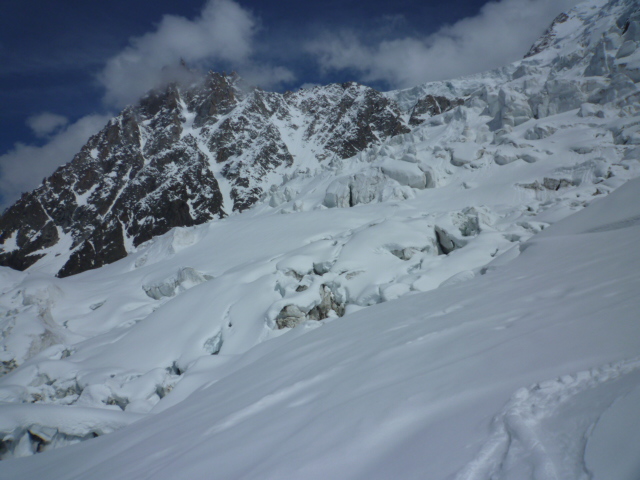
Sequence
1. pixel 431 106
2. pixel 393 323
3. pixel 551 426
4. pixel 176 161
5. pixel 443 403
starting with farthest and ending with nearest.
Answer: pixel 176 161
pixel 431 106
pixel 393 323
pixel 443 403
pixel 551 426

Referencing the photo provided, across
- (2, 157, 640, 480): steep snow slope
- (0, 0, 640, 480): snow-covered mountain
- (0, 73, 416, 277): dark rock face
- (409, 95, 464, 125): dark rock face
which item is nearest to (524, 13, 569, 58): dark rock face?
(409, 95, 464, 125): dark rock face

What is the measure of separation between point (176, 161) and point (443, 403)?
4270 inches

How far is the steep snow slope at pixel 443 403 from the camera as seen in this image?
136 centimetres

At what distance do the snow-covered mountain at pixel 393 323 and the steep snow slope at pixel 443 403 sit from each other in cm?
2

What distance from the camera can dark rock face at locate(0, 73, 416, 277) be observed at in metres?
88.7

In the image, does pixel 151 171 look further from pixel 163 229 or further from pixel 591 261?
pixel 591 261

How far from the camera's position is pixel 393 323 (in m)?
4.85

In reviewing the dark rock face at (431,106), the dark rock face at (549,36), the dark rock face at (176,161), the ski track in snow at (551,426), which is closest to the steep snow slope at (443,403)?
the ski track in snow at (551,426)

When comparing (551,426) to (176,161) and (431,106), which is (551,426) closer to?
(431,106)

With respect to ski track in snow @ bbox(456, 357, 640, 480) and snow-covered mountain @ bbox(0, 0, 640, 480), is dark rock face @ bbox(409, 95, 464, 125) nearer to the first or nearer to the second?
snow-covered mountain @ bbox(0, 0, 640, 480)

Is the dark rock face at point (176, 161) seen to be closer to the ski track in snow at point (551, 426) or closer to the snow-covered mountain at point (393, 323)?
the snow-covered mountain at point (393, 323)

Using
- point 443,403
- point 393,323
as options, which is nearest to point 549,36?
point 393,323

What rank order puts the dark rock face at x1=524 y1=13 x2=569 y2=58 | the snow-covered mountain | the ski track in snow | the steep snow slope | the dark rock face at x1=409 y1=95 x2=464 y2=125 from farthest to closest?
the dark rock face at x1=409 y1=95 x2=464 y2=125 < the dark rock face at x1=524 y1=13 x2=569 y2=58 < the snow-covered mountain < the steep snow slope < the ski track in snow

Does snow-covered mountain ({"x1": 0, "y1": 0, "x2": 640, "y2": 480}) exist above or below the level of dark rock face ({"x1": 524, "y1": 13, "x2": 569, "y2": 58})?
below
